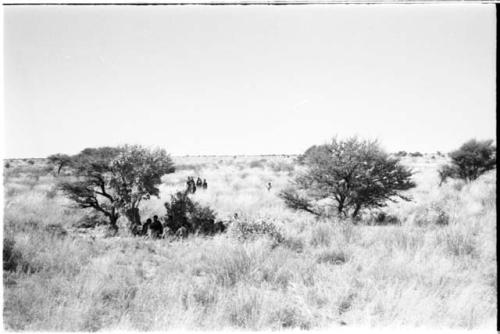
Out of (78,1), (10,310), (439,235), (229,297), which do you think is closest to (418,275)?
(439,235)

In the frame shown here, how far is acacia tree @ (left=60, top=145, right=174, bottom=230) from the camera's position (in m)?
8.91

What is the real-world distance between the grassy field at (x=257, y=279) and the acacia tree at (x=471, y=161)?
A: 982 centimetres

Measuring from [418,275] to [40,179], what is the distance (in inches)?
725

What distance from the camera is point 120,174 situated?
896 cm

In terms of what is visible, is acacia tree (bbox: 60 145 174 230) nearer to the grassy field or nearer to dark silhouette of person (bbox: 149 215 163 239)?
dark silhouette of person (bbox: 149 215 163 239)

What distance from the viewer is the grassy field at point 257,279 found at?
181 inches

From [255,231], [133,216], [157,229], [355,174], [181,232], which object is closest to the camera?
[255,231]

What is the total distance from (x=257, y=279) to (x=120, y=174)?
15.9ft

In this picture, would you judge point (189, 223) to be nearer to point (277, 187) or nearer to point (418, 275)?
point (418, 275)

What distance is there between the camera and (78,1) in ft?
15.9

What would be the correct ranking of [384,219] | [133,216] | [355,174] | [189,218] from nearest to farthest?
[133,216]
[189,218]
[355,174]
[384,219]

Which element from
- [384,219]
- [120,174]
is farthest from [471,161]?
[120,174]

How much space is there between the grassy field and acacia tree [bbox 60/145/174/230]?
0.91m

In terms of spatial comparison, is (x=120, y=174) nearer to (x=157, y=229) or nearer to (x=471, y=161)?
(x=157, y=229)
